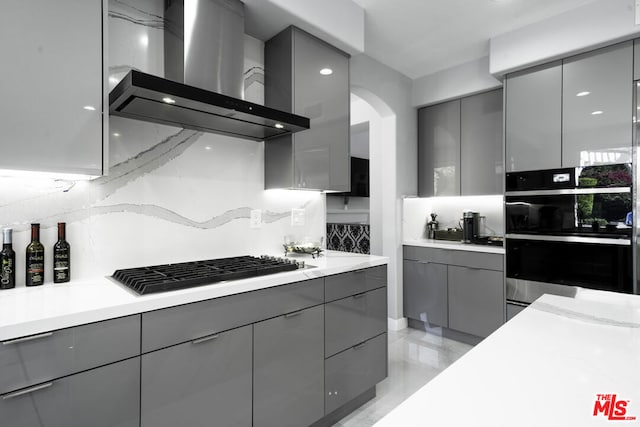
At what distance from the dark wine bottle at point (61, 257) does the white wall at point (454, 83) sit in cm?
342

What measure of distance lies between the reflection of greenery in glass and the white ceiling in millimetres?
1293

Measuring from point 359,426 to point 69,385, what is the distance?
158cm

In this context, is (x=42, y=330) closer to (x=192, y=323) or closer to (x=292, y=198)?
(x=192, y=323)

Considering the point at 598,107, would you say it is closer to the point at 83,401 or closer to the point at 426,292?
the point at 426,292

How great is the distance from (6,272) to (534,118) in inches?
138

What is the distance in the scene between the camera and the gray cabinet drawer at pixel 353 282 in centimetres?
192

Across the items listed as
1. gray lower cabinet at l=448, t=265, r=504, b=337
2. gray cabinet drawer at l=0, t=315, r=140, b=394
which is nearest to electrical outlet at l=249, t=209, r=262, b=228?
gray cabinet drawer at l=0, t=315, r=140, b=394

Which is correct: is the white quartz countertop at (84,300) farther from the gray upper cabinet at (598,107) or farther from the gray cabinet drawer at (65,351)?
the gray upper cabinet at (598,107)

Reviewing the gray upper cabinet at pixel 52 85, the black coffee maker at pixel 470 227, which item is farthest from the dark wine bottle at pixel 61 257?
the black coffee maker at pixel 470 227

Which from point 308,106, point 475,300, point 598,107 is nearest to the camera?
point 308,106

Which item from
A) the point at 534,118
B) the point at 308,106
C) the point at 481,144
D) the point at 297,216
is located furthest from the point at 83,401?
the point at 481,144

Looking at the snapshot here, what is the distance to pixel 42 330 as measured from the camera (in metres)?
1.02

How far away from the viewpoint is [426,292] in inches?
134

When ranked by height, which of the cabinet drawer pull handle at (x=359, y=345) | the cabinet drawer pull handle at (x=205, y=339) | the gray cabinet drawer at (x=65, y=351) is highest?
the gray cabinet drawer at (x=65, y=351)
